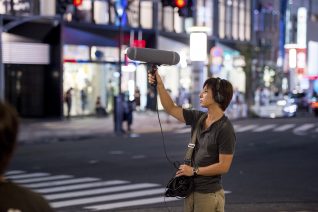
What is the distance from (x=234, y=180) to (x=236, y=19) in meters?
45.0

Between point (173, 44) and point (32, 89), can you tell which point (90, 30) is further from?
point (173, 44)

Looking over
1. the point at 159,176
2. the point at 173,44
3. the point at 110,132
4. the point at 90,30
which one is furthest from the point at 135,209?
the point at 173,44

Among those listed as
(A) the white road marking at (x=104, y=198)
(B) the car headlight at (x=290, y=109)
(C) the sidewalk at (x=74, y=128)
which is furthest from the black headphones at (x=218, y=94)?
(B) the car headlight at (x=290, y=109)

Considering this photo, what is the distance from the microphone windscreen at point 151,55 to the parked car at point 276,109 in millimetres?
35591

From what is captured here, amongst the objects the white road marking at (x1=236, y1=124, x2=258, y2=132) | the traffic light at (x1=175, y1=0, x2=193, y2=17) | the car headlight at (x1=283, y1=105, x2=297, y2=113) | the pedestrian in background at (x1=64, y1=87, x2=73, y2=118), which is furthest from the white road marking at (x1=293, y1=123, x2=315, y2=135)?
the pedestrian in background at (x1=64, y1=87, x2=73, y2=118)

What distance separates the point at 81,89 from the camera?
38.4 meters

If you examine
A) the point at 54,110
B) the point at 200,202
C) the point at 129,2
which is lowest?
the point at 54,110

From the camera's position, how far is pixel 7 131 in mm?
2420

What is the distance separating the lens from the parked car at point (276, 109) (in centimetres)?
4116

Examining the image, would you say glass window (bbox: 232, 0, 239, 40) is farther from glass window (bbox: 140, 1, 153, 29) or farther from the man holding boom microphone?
the man holding boom microphone

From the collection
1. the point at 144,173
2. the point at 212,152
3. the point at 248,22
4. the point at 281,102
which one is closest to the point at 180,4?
the point at 144,173

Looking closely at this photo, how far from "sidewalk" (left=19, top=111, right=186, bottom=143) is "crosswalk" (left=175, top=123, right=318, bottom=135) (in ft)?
6.46

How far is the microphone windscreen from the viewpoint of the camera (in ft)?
16.2

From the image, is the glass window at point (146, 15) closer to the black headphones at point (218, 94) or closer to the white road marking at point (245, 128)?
the white road marking at point (245, 128)
